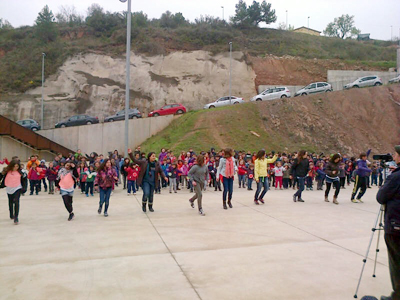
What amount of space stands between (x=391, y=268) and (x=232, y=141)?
85.6 ft

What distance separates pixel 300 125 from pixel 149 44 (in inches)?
1096

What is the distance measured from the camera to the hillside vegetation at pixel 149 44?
161ft

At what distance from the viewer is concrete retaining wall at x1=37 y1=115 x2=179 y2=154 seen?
33812 millimetres

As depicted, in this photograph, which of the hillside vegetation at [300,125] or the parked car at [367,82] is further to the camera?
the parked car at [367,82]

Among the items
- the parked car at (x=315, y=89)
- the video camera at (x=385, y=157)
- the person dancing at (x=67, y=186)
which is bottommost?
the person dancing at (x=67, y=186)

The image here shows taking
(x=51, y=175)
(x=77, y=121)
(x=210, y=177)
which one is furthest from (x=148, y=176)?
(x=77, y=121)

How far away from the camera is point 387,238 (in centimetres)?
411

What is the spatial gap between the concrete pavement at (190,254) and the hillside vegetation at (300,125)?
18.8 meters

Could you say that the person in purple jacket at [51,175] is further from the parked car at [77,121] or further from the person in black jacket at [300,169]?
the parked car at [77,121]

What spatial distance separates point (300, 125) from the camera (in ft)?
112

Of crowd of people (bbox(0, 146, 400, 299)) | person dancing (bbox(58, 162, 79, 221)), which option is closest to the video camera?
crowd of people (bbox(0, 146, 400, 299))

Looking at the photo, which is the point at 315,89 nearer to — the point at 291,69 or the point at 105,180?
the point at 291,69

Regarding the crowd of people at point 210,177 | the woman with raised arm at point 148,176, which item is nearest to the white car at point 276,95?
the crowd of people at point 210,177

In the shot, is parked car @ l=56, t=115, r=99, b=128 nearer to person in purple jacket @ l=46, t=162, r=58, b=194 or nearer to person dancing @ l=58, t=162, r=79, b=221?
person in purple jacket @ l=46, t=162, r=58, b=194
